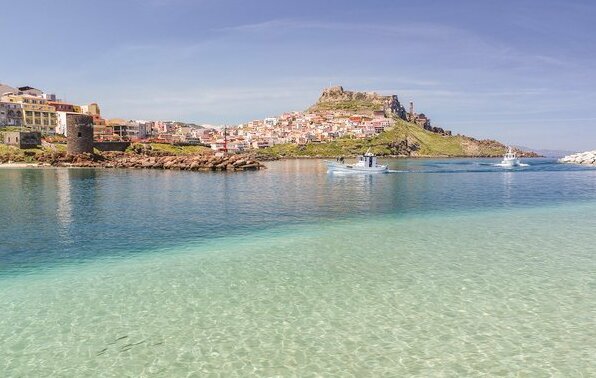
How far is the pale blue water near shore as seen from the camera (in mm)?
10016

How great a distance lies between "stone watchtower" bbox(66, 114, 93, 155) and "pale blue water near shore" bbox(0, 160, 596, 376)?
9636cm

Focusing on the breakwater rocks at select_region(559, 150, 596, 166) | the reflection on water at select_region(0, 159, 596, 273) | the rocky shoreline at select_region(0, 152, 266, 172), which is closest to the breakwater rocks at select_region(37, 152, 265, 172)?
the rocky shoreline at select_region(0, 152, 266, 172)

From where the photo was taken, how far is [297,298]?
14133 mm

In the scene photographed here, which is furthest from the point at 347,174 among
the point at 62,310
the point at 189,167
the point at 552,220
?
the point at 62,310

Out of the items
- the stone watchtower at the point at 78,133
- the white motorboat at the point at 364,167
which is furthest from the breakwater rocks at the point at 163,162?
the white motorboat at the point at 364,167

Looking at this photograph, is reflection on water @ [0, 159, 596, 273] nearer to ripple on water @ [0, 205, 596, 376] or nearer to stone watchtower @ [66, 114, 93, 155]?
ripple on water @ [0, 205, 596, 376]

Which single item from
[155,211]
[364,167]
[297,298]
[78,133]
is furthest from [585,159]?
[297,298]

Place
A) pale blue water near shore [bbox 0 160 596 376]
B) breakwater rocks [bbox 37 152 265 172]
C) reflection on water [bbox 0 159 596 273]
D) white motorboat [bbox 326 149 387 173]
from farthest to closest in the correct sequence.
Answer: breakwater rocks [bbox 37 152 265 172] < white motorboat [bbox 326 149 387 173] < reflection on water [bbox 0 159 596 273] < pale blue water near shore [bbox 0 160 596 376]

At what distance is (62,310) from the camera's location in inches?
519

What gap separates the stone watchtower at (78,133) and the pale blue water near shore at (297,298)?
3794 inches

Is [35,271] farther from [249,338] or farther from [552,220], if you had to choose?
[552,220]

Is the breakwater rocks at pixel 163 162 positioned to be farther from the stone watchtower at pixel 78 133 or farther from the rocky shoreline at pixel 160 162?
the stone watchtower at pixel 78 133

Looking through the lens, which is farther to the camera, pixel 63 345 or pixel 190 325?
pixel 190 325

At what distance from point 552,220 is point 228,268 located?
84.2ft
